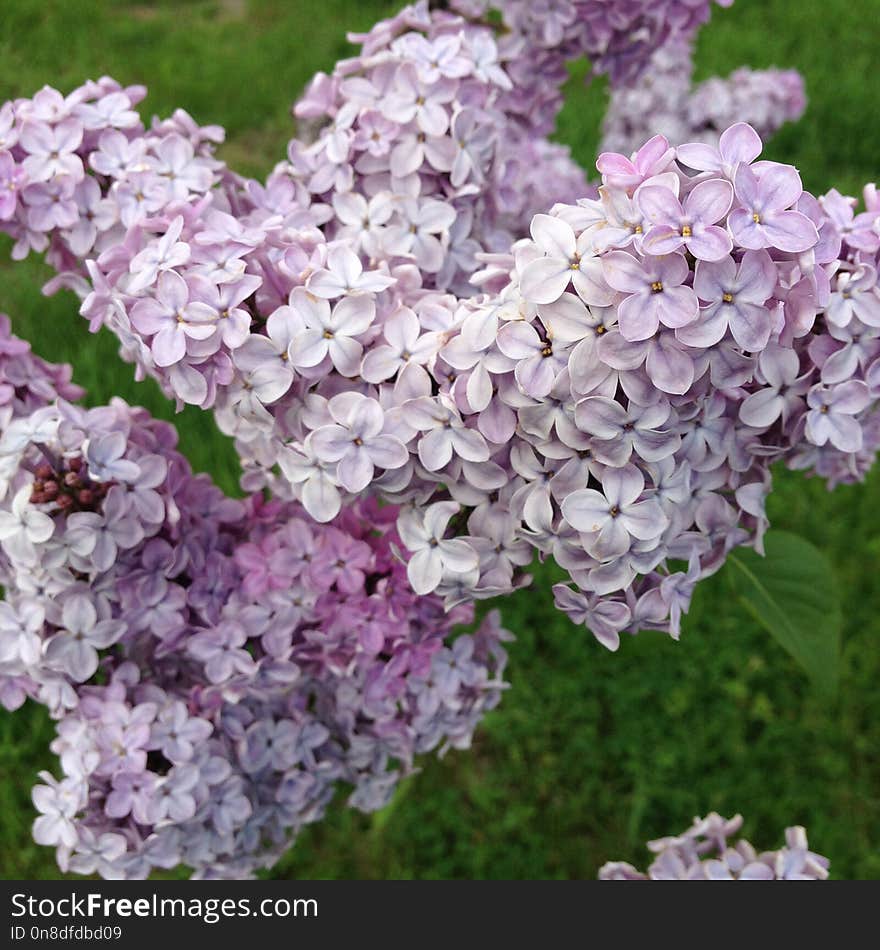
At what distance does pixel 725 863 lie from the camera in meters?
1.22

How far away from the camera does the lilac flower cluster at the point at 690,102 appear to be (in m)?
2.46

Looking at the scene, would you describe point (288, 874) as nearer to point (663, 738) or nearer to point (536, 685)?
point (536, 685)

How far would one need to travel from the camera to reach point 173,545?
1.18 meters

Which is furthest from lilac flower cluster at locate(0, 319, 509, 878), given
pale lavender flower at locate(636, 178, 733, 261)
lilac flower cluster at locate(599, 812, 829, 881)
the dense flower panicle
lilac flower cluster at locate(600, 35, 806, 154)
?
lilac flower cluster at locate(600, 35, 806, 154)

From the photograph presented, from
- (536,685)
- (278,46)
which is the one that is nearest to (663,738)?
(536,685)

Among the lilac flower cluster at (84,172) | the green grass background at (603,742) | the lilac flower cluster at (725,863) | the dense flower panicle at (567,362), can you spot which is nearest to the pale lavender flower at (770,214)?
the dense flower panicle at (567,362)

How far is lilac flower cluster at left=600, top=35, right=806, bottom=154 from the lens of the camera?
246 cm

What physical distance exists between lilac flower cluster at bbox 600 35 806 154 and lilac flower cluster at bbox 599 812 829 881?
165 cm

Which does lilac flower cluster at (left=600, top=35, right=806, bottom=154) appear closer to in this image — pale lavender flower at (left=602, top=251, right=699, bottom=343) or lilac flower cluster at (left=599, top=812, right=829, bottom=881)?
lilac flower cluster at (left=599, top=812, right=829, bottom=881)

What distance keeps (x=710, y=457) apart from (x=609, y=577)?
133mm

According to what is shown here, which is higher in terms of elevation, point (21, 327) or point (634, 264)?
point (21, 327)

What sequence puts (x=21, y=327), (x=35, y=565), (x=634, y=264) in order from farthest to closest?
(x=21, y=327)
(x=35, y=565)
(x=634, y=264)

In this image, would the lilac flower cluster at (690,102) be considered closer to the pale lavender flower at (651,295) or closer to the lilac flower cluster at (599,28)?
the lilac flower cluster at (599,28)

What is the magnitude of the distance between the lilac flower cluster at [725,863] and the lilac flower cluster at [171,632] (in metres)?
0.30
